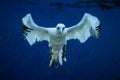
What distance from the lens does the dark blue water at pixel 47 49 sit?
2.08 meters

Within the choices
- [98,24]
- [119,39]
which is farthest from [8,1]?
[119,39]

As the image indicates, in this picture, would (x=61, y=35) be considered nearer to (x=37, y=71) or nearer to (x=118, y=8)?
(x=37, y=71)

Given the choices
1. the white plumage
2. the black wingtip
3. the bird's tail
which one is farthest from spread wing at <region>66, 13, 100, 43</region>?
the black wingtip

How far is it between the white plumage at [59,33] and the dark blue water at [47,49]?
33mm

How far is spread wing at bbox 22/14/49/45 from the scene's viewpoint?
2.01 metres

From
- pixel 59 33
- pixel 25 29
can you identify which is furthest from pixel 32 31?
pixel 59 33

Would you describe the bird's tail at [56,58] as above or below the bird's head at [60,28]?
below

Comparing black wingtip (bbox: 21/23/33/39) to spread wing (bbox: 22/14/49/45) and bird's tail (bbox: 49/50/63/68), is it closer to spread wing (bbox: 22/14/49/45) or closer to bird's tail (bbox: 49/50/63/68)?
spread wing (bbox: 22/14/49/45)

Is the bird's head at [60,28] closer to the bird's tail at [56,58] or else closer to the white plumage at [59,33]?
the white plumage at [59,33]

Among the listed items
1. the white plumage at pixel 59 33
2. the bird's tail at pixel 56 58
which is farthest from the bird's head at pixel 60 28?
the bird's tail at pixel 56 58

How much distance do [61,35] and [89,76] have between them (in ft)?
1.10

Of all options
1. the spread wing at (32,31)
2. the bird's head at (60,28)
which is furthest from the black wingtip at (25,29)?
the bird's head at (60,28)

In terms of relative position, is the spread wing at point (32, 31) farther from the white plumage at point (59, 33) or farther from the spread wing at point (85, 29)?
the spread wing at point (85, 29)

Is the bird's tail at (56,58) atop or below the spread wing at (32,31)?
below
